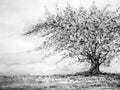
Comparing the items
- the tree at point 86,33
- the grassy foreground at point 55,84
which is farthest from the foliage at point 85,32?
the grassy foreground at point 55,84

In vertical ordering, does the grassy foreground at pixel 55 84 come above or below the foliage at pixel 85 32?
below

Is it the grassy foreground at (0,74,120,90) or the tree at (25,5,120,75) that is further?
the tree at (25,5,120,75)

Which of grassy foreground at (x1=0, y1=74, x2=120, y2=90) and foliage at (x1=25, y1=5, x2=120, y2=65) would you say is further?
foliage at (x1=25, y1=5, x2=120, y2=65)

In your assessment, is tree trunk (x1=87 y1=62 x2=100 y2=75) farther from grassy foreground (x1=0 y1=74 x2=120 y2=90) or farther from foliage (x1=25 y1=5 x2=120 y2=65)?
grassy foreground (x1=0 y1=74 x2=120 y2=90)

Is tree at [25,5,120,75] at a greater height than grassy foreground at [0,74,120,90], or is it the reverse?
tree at [25,5,120,75]

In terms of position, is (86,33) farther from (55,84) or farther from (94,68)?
(55,84)

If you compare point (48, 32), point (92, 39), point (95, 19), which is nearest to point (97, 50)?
point (92, 39)

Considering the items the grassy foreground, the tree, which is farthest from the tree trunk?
the grassy foreground

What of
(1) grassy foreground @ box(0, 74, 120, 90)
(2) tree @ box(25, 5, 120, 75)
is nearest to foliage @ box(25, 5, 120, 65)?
(2) tree @ box(25, 5, 120, 75)

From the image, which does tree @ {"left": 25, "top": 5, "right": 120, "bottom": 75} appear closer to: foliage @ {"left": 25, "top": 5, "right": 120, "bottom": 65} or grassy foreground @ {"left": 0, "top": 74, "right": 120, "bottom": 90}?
foliage @ {"left": 25, "top": 5, "right": 120, "bottom": 65}

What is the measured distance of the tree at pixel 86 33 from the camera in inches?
1388

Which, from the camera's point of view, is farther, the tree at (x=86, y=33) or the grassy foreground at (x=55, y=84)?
the tree at (x=86, y=33)

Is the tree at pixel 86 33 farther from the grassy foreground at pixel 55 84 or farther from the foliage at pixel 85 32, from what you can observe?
the grassy foreground at pixel 55 84

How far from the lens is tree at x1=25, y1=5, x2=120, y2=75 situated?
116 feet
